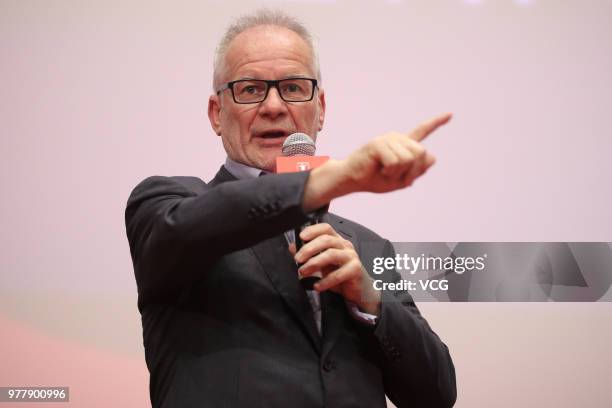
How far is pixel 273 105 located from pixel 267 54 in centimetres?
16

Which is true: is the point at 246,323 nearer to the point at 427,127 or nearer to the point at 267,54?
the point at 427,127

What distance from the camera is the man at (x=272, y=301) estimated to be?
1.20 meters

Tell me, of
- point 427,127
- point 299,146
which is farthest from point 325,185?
point 299,146

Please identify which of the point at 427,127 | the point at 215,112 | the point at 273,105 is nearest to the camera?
the point at 427,127

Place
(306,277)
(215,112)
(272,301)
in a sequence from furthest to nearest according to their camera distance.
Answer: (215,112) < (272,301) < (306,277)

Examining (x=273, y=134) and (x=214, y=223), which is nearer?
(x=214, y=223)

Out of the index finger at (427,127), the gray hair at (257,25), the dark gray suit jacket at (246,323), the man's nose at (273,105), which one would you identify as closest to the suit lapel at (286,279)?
the dark gray suit jacket at (246,323)

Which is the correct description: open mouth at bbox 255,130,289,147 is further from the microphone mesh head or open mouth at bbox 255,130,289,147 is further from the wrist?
the wrist

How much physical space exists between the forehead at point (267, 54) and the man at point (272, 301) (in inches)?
3.9

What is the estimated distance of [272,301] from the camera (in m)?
1.45

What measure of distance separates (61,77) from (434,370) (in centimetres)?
191

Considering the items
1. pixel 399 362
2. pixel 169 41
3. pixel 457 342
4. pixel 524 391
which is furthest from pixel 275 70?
pixel 524 391

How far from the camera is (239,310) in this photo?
4.69ft

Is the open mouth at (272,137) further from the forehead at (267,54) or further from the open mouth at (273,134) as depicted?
the forehead at (267,54)
